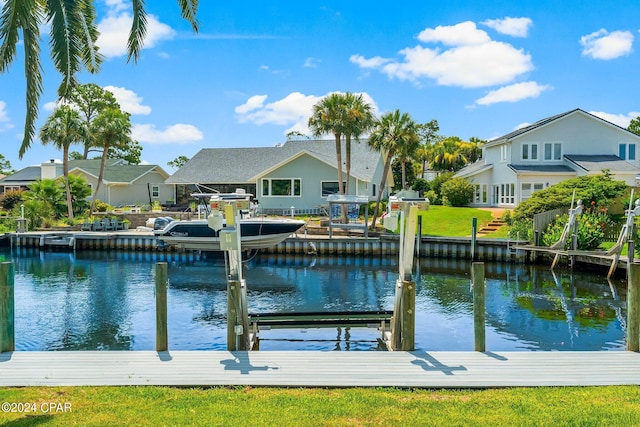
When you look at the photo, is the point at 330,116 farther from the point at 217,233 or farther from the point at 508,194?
the point at 508,194

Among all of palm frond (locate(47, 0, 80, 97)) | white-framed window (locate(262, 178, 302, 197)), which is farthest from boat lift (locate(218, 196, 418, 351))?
white-framed window (locate(262, 178, 302, 197))

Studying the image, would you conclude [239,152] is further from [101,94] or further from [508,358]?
[508,358]

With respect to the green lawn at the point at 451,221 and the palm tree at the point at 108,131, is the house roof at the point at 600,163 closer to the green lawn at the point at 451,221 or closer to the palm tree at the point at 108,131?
the green lawn at the point at 451,221

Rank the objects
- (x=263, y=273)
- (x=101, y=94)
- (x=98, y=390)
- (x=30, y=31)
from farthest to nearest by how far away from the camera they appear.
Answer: (x=101, y=94) → (x=263, y=273) → (x=30, y=31) → (x=98, y=390)

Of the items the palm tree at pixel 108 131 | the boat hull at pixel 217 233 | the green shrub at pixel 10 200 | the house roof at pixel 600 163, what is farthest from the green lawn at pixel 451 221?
the green shrub at pixel 10 200

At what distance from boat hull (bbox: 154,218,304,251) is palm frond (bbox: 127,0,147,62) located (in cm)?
2014

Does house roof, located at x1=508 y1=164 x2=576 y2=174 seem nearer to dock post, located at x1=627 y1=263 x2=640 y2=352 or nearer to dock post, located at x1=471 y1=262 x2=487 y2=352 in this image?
dock post, located at x1=627 y1=263 x2=640 y2=352

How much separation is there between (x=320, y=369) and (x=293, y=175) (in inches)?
1520

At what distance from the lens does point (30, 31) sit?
1068 cm

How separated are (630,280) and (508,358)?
7.84ft

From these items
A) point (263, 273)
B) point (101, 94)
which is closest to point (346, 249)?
point (263, 273)

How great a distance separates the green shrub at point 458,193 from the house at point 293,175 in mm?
5899

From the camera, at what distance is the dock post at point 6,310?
29.6 ft

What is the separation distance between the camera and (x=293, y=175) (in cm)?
4650
